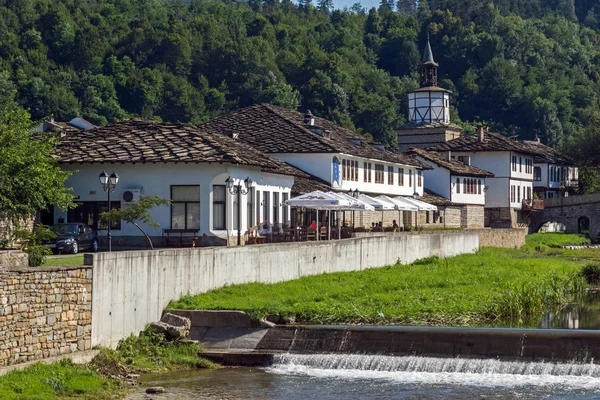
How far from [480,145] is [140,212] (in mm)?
71789

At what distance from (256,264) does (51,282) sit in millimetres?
11753

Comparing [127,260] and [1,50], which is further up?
[1,50]

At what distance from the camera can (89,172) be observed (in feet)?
157

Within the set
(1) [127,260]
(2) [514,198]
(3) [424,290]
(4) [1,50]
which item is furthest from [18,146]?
(4) [1,50]

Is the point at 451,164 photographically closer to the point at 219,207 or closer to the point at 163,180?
the point at 219,207

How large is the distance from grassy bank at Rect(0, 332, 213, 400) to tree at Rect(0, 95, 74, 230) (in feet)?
34.7

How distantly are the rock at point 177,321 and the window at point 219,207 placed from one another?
16348 mm

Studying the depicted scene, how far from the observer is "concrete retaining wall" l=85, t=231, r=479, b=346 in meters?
29.0

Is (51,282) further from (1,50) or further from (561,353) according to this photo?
(1,50)

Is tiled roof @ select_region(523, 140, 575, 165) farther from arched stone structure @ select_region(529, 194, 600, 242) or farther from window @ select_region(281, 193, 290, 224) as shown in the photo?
window @ select_region(281, 193, 290, 224)

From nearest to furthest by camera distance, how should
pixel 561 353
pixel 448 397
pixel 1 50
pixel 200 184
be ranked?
pixel 448 397, pixel 561 353, pixel 200 184, pixel 1 50

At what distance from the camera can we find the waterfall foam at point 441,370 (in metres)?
27.8

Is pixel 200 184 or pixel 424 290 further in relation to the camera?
pixel 200 184

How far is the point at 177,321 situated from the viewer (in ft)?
103
